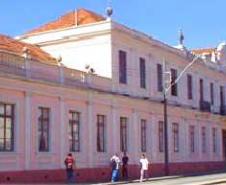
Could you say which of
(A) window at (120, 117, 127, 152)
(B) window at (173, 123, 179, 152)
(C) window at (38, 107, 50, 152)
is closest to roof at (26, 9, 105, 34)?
(A) window at (120, 117, 127, 152)

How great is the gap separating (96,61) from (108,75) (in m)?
1.35

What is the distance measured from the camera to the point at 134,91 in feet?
128

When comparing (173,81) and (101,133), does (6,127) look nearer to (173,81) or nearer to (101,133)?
(101,133)

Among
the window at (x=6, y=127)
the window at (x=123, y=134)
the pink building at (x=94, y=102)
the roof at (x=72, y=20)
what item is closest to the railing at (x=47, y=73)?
the pink building at (x=94, y=102)

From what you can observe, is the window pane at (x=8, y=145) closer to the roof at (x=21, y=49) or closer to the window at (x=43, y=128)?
the window at (x=43, y=128)

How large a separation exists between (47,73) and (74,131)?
388cm

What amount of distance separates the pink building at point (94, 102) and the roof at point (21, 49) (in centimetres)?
11

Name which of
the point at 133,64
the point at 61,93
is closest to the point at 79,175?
the point at 61,93

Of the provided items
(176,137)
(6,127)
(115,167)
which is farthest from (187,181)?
(176,137)

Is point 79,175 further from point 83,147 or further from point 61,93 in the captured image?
point 61,93

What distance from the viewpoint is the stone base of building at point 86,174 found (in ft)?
90.9

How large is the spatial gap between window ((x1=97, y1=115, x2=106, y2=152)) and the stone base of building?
4.10 feet

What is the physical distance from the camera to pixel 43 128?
30125mm

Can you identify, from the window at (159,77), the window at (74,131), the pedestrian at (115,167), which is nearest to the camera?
the window at (74,131)
